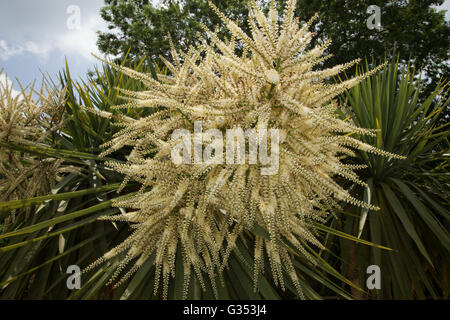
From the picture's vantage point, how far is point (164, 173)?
48.0 inches

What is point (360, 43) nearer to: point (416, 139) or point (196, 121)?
point (416, 139)

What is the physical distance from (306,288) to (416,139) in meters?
1.95

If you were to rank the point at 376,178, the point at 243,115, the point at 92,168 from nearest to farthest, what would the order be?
the point at 243,115, the point at 92,168, the point at 376,178

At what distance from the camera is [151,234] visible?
52.4 inches

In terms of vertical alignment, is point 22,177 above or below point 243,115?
below

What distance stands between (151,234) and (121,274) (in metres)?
0.67

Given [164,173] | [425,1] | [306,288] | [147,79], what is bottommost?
[306,288]

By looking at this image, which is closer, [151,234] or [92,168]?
[151,234]
